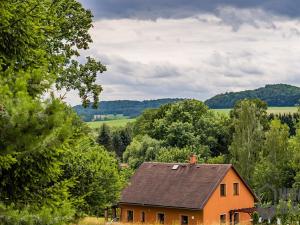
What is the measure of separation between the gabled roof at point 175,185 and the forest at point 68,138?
599 centimetres

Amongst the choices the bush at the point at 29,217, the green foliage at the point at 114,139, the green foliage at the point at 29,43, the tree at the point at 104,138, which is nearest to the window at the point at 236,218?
the green foliage at the point at 29,43

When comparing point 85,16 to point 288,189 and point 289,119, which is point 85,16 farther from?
point 289,119

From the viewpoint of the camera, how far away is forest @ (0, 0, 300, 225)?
24.9 ft

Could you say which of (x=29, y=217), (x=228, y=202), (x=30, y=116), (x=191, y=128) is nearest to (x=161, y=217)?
(x=228, y=202)

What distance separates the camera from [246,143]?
63.0m

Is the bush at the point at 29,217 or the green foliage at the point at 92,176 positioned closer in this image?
the bush at the point at 29,217

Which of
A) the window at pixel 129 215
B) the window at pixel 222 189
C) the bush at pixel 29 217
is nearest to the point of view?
the bush at pixel 29 217

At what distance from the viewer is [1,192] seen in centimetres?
1144

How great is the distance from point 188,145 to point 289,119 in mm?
49101

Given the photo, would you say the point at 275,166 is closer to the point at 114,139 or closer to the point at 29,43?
the point at 29,43

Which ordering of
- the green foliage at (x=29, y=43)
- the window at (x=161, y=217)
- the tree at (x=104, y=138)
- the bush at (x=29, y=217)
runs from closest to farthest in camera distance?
the bush at (x=29, y=217) → the green foliage at (x=29, y=43) → the window at (x=161, y=217) → the tree at (x=104, y=138)

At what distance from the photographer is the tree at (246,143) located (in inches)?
2463

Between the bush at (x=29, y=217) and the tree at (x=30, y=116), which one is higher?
the tree at (x=30, y=116)

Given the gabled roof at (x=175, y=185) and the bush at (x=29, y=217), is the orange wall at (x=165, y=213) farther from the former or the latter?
the bush at (x=29, y=217)
